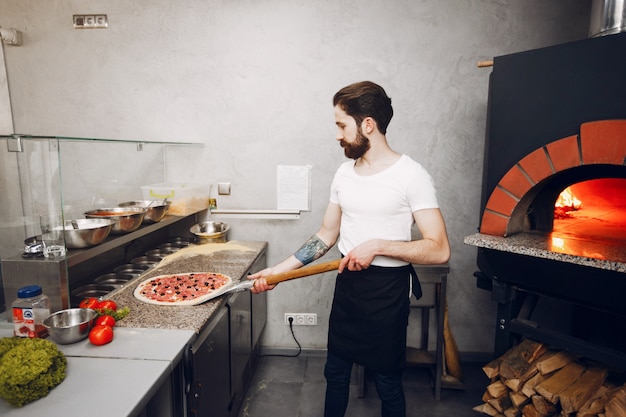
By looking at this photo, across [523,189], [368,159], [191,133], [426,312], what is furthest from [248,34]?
[426,312]

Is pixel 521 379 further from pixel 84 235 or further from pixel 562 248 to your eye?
pixel 84 235

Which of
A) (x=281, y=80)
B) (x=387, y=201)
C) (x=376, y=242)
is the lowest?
(x=376, y=242)

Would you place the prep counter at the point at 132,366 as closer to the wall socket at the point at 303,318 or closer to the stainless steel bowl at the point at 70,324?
the stainless steel bowl at the point at 70,324

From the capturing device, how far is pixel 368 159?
1.70 meters

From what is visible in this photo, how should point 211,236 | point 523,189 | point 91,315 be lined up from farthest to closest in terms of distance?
point 211,236 < point 523,189 < point 91,315

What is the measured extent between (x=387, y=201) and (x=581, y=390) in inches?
48.5

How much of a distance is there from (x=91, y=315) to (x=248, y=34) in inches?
78.1

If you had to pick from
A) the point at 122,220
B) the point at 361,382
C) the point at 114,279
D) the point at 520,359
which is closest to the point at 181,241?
the point at 114,279

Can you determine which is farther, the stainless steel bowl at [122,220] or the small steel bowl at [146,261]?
the small steel bowl at [146,261]

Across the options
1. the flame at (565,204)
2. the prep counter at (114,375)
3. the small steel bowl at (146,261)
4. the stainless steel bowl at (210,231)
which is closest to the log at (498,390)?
the flame at (565,204)

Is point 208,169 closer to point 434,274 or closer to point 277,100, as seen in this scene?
point 277,100

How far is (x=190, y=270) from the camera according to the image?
207cm

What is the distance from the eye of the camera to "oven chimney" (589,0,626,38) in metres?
1.82

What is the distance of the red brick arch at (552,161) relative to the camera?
1641mm
